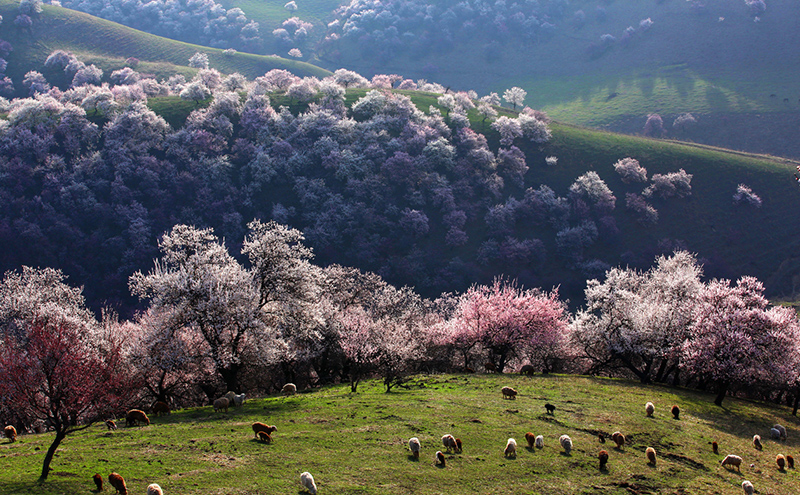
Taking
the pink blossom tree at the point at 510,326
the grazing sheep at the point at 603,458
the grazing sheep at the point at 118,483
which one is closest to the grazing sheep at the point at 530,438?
the grazing sheep at the point at 603,458

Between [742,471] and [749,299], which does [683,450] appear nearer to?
[742,471]

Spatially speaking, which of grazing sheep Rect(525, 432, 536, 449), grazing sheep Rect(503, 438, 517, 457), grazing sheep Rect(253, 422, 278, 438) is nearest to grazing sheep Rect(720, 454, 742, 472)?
grazing sheep Rect(525, 432, 536, 449)

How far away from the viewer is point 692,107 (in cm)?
15912

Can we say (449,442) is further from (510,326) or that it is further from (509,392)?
(510,326)

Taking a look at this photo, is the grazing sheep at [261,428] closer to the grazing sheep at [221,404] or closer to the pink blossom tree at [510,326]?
the grazing sheep at [221,404]

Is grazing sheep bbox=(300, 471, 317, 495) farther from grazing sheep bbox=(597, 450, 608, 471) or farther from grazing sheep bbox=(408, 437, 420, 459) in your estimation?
grazing sheep bbox=(597, 450, 608, 471)

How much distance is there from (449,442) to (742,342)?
23.7m

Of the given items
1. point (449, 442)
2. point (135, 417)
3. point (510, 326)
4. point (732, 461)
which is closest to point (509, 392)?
point (449, 442)

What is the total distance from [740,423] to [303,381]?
113 feet

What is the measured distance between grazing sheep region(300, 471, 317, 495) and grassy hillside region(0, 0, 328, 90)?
15203 cm

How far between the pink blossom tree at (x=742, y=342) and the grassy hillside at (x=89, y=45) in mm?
151013

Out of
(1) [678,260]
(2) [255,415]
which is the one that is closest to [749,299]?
(1) [678,260]

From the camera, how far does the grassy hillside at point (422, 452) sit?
1723 centimetres

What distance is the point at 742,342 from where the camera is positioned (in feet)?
103
